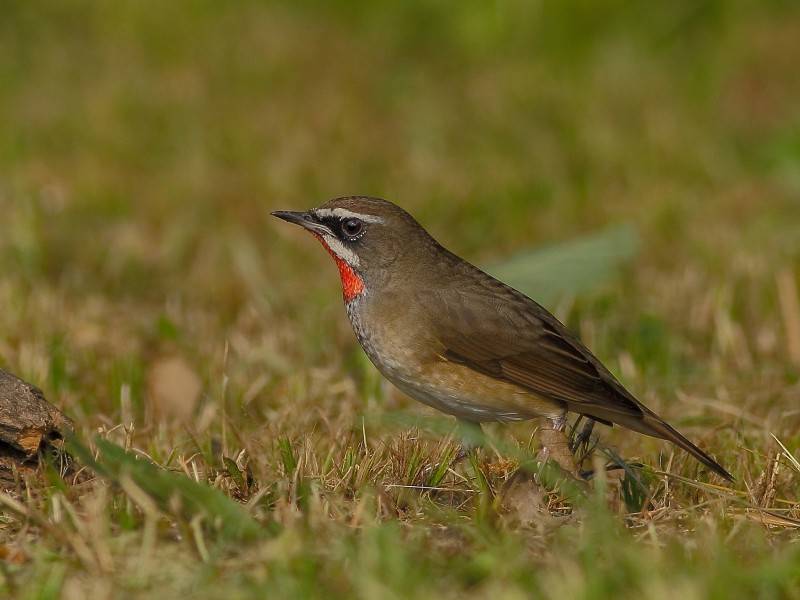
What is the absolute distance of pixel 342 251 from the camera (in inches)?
238

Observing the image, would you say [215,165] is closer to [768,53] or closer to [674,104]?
[674,104]

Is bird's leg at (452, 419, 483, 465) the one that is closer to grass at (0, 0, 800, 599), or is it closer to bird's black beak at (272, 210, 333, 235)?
grass at (0, 0, 800, 599)

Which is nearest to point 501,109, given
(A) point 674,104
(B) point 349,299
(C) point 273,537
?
(A) point 674,104

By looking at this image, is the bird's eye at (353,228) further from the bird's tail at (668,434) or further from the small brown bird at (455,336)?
the bird's tail at (668,434)

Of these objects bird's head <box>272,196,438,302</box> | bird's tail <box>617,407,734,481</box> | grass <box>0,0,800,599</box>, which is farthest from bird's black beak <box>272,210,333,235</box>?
bird's tail <box>617,407,734,481</box>

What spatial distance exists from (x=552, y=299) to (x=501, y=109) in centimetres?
454

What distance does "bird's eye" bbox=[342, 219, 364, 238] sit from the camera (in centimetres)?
604

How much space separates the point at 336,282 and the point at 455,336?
319cm

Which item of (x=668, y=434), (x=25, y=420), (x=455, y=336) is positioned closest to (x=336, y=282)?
(x=455, y=336)

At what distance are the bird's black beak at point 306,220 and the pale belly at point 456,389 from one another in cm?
62

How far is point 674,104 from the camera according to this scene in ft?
40.6

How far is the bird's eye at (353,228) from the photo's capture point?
19.8 feet

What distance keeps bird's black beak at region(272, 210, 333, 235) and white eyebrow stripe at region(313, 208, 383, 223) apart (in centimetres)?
4

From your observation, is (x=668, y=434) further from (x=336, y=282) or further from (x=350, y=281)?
(x=336, y=282)
